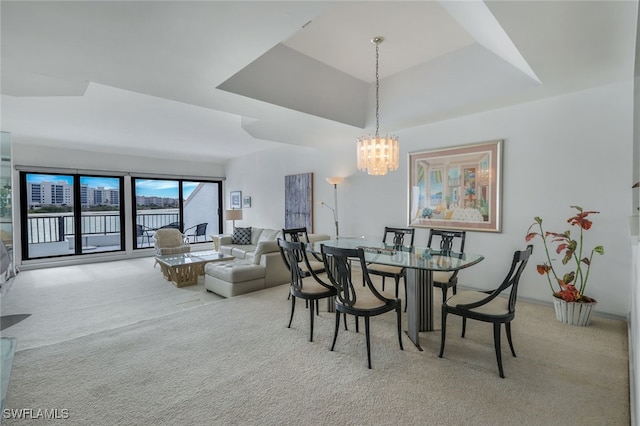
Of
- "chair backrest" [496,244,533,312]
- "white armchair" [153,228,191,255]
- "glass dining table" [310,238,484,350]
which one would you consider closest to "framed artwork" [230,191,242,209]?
"white armchair" [153,228,191,255]

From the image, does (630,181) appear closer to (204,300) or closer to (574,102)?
(574,102)

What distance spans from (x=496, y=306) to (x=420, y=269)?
63cm

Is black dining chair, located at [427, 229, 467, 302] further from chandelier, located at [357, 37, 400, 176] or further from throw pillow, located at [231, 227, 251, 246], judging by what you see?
throw pillow, located at [231, 227, 251, 246]

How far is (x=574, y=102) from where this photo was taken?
10.5 ft

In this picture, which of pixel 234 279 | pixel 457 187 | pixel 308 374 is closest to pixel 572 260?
pixel 457 187

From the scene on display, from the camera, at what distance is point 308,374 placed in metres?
2.17

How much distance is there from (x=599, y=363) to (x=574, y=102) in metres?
2.62

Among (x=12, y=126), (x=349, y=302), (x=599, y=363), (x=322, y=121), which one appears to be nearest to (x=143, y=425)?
(x=349, y=302)

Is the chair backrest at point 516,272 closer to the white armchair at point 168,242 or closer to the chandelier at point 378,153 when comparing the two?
the chandelier at point 378,153

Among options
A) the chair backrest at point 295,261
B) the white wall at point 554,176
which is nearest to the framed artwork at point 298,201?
the white wall at point 554,176

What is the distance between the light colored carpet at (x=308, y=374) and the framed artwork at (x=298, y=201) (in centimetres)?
331

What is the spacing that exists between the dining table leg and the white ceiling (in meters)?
2.04

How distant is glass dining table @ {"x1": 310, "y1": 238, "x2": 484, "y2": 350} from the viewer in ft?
8.32

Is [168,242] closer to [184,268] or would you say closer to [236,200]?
[184,268]
